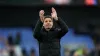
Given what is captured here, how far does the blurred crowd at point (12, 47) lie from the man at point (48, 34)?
10.5 metres

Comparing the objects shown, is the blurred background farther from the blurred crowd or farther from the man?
the man

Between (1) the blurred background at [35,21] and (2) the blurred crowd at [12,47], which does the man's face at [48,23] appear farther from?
(2) the blurred crowd at [12,47]

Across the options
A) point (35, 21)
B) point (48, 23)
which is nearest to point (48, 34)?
point (48, 23)

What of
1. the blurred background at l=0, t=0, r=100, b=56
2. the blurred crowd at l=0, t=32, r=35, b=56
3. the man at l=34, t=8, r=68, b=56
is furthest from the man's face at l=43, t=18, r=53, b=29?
the blurred crowd at l=0, t=32, r=35, b=56

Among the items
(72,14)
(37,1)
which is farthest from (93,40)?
(37,1)

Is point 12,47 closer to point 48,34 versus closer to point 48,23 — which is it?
point 48,34

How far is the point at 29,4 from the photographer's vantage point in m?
18.2

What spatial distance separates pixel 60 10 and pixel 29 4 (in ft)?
5.45

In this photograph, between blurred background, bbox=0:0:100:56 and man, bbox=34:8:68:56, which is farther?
blurred background, bbox=0:0:100:56

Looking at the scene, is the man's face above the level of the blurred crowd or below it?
above

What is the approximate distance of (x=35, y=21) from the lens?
62.1 ft

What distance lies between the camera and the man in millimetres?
7750

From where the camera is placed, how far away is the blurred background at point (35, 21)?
722 inches

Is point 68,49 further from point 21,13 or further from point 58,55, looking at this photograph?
point 58,55
